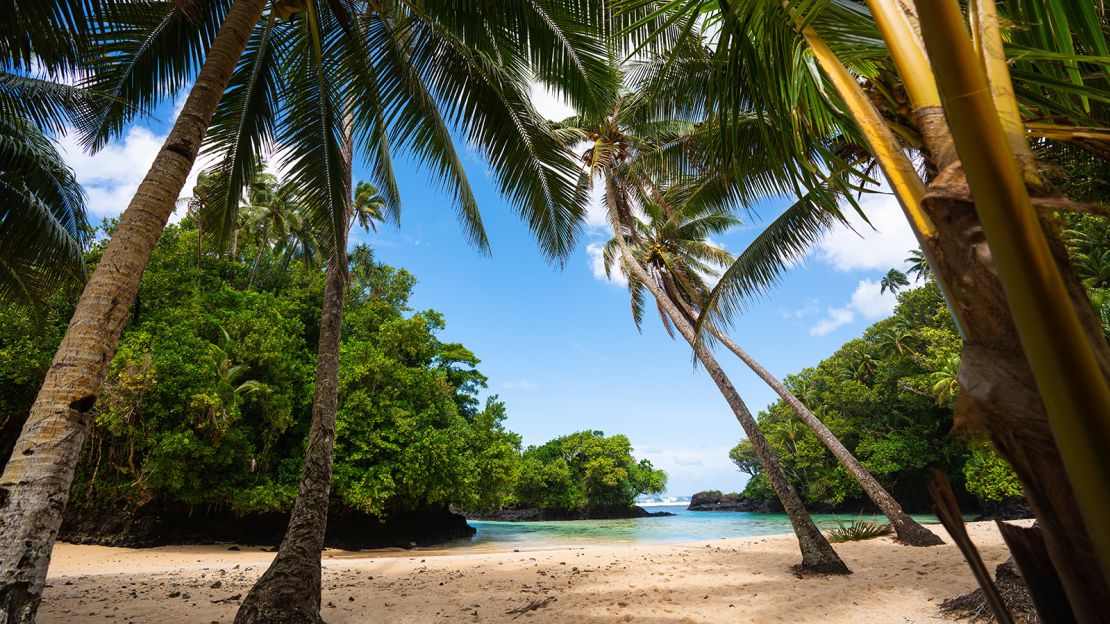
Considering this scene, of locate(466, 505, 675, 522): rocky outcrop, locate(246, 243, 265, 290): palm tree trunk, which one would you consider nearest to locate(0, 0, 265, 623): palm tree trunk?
locate(246, 243, 265, 290): palm tree trunk

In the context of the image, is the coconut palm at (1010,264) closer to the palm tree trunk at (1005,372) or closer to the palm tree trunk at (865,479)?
the palm tree trunk at (1005,372)

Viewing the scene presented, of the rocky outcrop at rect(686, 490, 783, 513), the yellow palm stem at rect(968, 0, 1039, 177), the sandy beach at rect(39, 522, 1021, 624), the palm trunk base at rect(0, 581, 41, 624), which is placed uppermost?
the yellow palm stem at rect(968, 0, 1039, 177)

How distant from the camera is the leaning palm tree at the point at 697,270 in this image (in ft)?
30.9

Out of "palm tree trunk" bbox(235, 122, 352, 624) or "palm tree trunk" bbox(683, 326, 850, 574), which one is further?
"palm tree trunk" bbox(683, 326, 850, 574)

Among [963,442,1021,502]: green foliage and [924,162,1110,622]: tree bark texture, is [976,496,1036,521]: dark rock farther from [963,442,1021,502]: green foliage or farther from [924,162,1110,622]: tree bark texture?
[924,162,1110,622]: tree bark texture

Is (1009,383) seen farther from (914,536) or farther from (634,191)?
(634,191)

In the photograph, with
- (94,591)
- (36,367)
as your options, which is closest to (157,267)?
(36,367)

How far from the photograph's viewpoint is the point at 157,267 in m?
15.7

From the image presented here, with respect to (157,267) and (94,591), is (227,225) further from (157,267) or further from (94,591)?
(157,267)

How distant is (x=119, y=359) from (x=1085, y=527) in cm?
1519

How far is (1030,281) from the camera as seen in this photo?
717mm

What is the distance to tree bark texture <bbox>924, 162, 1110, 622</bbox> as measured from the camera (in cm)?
71

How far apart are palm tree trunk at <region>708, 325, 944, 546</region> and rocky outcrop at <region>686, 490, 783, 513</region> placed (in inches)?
1494

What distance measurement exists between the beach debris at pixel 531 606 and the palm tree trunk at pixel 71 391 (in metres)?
3.82
